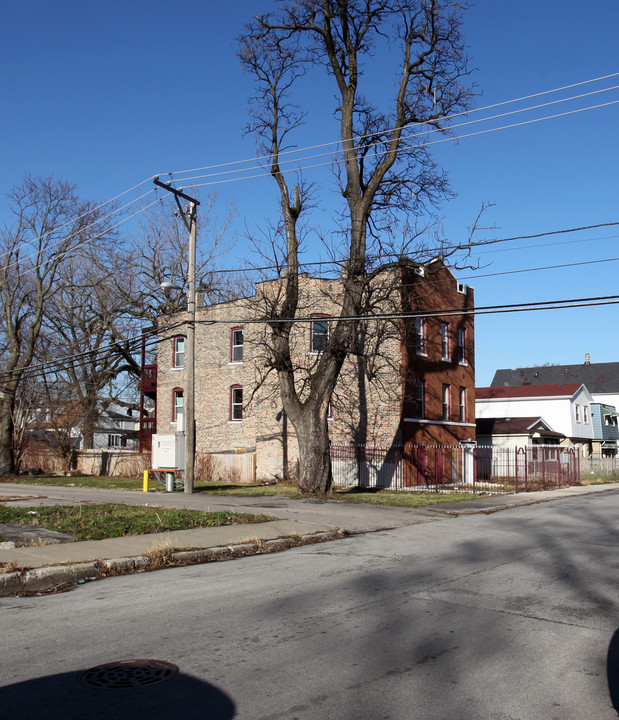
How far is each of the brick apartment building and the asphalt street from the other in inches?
726

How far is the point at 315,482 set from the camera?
76.7 ft

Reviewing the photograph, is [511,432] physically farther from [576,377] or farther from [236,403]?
[576,377]

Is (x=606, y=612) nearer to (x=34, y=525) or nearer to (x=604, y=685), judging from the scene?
(x=604, y=685)

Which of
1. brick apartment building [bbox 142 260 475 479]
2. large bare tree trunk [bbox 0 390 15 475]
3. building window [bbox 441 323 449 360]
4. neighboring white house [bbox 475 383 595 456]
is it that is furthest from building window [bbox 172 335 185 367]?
neighboring white house [bbox 475 383 595 456]

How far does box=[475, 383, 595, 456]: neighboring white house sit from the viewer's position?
50.9 meters

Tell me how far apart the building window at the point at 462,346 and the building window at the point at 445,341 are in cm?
118

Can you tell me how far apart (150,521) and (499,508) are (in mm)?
10739


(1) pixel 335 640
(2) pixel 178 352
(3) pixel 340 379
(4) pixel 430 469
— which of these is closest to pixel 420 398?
(4) pixel 430 469

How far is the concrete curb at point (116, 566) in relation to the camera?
881 cm

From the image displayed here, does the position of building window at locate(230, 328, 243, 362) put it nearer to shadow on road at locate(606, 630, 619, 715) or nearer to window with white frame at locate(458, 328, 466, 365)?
window with white frame at locate(458, 328, 466, 365)

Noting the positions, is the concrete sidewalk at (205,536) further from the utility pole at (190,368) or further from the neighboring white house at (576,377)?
the neighboring white house at (576,377)

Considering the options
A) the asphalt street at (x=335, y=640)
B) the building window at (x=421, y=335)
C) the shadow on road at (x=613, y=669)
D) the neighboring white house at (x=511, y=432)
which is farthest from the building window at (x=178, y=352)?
the shadow on road at (x=613, y=669)

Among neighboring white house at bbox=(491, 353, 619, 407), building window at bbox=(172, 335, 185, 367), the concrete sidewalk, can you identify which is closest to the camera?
the concrete sidewalk

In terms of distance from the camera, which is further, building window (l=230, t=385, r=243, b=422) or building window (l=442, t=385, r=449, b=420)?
building window (l=230, t=385, r=243, b=422)
